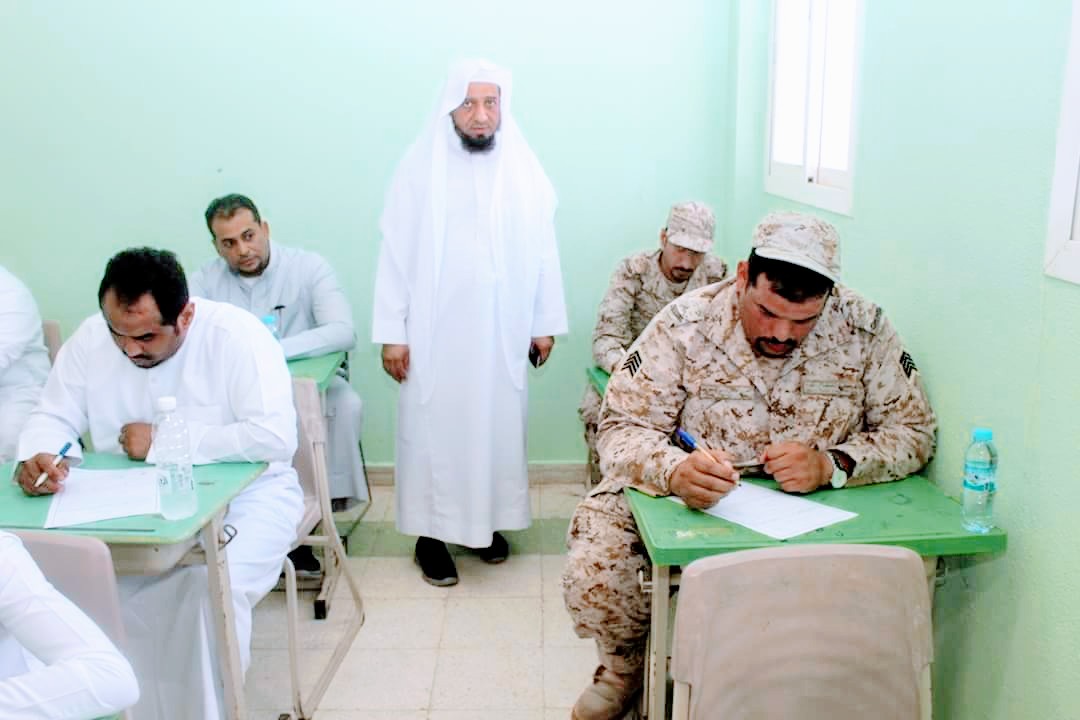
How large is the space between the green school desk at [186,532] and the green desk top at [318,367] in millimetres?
868

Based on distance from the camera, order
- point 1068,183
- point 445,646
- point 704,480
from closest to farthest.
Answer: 1. point 1068,183
2. point 704,480
3. point 445,646

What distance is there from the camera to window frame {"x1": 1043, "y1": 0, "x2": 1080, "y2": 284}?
1.49m

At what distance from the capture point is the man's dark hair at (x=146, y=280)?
81.9 inches

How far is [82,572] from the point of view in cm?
144

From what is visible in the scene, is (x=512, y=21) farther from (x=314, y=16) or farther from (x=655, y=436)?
(x=655, y=436)

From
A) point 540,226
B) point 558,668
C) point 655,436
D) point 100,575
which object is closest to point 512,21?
point 540,226

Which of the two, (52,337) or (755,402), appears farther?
(52,337)

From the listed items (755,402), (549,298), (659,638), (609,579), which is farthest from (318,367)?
(659,638)

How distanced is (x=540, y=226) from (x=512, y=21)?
1155mm

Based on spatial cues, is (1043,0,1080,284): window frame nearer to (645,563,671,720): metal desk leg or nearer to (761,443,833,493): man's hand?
(761,443,833,493): man's hand

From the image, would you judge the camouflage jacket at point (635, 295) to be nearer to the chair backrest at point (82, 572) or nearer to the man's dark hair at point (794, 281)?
the man's dark hair at point (794, 281)

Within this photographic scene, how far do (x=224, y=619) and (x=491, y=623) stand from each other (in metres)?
1.21

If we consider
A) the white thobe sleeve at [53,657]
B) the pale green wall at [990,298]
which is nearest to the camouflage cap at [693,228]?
the pale green wall at [990,298]

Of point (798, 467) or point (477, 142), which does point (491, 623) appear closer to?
point (798, 467)
